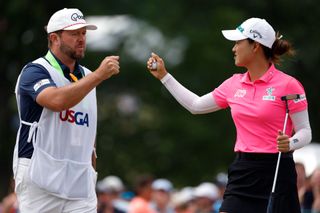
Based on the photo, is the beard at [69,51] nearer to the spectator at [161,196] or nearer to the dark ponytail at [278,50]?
the dark ponytail at [278,50]

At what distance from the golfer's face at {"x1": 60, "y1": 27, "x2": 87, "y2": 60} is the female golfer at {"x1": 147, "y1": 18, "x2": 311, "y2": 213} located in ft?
4.39

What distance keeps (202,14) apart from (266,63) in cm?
1877

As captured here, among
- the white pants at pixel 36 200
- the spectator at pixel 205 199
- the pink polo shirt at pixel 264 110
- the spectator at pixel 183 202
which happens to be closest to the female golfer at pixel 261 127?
the pink polo shirt at pixel 264 110

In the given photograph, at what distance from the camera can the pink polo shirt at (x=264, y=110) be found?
9.68 metres

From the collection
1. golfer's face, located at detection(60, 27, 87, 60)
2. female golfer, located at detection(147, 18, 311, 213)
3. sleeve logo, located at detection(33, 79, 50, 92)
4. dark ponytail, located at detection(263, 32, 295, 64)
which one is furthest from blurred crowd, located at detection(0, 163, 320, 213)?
sleeve logo, located at detection(33, 79, 50, 92)

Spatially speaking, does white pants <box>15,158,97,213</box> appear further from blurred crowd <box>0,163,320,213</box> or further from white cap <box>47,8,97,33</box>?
blurred crowd <box>0,163,320,213</box>

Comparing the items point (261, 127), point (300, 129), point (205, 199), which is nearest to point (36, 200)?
point (261, 127)

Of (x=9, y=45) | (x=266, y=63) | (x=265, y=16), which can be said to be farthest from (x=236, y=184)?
(x=265, y=16)

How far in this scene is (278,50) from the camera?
396 inches

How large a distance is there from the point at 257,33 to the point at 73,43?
64.6 inches

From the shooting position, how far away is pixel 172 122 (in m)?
29.2

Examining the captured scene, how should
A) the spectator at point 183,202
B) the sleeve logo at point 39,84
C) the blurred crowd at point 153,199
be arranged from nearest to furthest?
the sleeve logo at point 39,84 → the blurred crowd at point 153,199 → the spectator at point 183,202

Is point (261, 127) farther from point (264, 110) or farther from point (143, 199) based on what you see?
point (143, 199)

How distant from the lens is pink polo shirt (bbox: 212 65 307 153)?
968 centimetres
